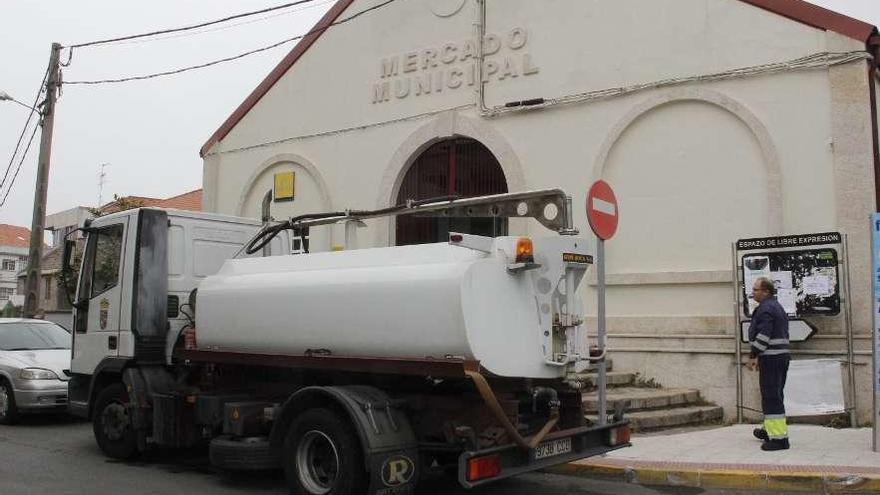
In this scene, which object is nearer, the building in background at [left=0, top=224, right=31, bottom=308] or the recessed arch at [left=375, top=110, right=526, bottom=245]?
the recessed arch at [left=375, top=110, right=526, bottom=245]

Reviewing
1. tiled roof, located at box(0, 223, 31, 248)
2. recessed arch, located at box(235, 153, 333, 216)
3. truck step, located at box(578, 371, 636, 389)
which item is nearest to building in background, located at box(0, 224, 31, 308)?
tiled roof, located at box(0, 223, 31, 248)

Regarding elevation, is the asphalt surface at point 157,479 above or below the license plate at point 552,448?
below

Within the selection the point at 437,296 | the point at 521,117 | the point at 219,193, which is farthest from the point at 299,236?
the point at 219,193

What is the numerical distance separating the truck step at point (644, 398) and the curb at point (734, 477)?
1530 mm

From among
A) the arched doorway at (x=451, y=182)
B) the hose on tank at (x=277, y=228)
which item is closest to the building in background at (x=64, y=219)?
the arched doorway at (x=451, y=182)

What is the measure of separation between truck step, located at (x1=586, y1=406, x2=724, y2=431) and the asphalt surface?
6.11ft

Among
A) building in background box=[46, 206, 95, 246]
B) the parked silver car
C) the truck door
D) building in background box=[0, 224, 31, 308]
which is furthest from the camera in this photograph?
building in background box=[0, 224, 31, 308]

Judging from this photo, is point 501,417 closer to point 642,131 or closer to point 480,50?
point 642,131

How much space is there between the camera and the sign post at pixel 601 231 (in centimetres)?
631

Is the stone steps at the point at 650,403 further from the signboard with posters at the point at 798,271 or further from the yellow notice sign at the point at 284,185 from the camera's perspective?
the yellow notice sign at the point at 284,185

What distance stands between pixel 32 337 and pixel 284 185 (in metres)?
5.35

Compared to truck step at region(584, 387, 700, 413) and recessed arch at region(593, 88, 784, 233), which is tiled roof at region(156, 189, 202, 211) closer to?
recessed arch at region(593, 88, 784, 233)

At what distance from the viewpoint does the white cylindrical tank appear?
5.36 metres

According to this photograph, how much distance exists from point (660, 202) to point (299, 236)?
4953mm
